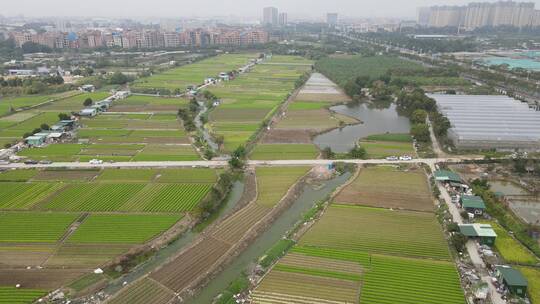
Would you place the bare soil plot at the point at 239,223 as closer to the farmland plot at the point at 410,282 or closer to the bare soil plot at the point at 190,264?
the bare soil plot at the point at 190,264

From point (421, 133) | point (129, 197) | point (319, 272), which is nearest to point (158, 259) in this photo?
point (129, 197)

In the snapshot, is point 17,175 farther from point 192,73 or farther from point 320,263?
point 192,73

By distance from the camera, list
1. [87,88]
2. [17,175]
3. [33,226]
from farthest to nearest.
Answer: [87,88]
[17,175]
[33,226]

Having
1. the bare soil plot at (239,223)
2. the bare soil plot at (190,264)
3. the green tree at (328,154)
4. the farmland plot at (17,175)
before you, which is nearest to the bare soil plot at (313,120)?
the green tree at (328,154)

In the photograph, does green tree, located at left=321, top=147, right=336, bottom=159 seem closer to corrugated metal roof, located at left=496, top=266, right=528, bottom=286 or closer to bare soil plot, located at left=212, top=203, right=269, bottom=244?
bare soil plot, located at left=212, top=203, right=269, bottom=244

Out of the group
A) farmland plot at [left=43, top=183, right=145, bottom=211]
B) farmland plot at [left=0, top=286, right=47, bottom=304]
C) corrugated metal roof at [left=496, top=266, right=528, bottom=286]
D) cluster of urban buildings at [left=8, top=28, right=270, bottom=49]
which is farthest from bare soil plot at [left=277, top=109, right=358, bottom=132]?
cluster of urban buildings at [left=8, top=28, right=270, bottom=49]

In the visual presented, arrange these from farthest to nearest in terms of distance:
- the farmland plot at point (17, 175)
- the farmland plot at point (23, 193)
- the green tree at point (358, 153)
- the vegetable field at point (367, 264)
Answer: the green tree at point (358, 153), the farmland plot at point (17, 175), the farmland plot at point (23, 193), the vegetable field at point (367, 264)
